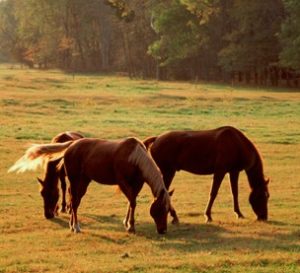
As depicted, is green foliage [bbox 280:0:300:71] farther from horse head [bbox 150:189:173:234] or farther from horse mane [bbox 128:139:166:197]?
horse head [bbox 150:189:173:234]

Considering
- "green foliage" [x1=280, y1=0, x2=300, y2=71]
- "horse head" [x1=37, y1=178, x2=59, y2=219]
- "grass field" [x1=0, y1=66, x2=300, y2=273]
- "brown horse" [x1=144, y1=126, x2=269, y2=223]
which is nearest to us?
"grass field" [x1=0, y1=66, x2=300, y2=273]

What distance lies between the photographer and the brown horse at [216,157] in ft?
39.5

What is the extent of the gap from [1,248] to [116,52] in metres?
87.4

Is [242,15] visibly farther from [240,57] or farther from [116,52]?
[116,52]

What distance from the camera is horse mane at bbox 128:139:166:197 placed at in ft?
35.0

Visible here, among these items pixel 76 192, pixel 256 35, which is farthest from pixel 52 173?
pixel 256 35

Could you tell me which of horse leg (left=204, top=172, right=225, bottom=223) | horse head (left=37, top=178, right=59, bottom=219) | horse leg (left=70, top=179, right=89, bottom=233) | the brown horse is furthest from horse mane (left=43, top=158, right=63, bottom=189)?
horse leg (left=204, top=172, right=225, bottom=223)

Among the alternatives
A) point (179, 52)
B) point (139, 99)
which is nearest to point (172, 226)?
point (139, 99)

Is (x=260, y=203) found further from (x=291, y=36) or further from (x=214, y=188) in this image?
(x=291, y=36)

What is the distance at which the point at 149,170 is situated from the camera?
10695 mm

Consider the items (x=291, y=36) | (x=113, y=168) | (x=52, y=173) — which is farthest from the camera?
(x=291, y=36)

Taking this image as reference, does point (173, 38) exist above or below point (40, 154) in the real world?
above

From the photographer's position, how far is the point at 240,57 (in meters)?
60.9

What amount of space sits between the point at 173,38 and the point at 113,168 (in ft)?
188
